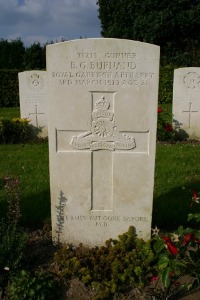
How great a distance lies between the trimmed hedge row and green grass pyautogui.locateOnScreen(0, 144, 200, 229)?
7754mm

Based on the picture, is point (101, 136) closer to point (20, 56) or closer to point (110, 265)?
point (110, 265)

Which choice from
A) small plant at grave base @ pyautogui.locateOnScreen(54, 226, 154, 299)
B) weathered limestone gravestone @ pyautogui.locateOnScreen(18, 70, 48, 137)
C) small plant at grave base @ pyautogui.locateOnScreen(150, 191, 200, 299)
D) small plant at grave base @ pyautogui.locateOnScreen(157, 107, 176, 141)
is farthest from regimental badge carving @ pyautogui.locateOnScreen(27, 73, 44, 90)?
small plant at grave base @ pyautogui.locateOnScreen(150, 191, 200, 299)

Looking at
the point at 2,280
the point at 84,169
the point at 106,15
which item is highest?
the point at 106,15

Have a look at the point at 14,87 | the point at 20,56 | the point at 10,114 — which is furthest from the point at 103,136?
the point at 20,56

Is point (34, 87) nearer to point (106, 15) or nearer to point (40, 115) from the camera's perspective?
point (40, 115)

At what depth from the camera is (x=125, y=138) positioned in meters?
3.11

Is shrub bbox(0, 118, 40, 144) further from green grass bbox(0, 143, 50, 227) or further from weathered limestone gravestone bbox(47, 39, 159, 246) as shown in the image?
weathered limestone gravestone bbox(47, 39, 159, 246)

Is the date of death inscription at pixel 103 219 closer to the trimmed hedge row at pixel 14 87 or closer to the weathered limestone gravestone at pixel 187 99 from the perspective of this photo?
the weathered limestone gravestone at pixel 187 99

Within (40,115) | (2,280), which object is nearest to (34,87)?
(40,115)

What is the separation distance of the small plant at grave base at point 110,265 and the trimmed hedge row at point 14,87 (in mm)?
12522

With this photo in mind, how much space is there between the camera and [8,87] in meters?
15.3

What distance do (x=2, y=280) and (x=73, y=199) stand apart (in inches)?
34.8

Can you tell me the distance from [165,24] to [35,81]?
13.9m

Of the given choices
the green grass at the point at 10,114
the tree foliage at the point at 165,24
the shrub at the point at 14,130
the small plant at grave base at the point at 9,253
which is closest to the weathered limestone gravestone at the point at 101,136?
the small plant at grave base at the point at 9,253
